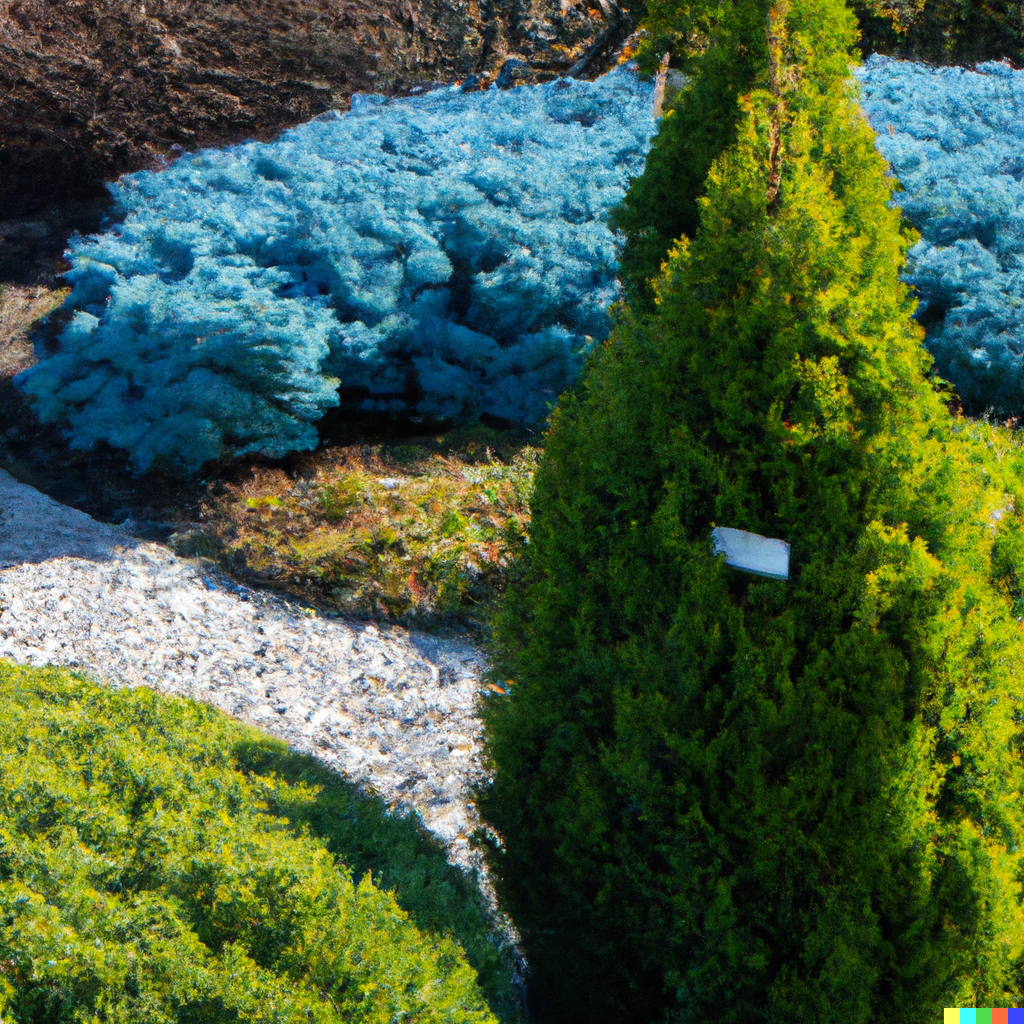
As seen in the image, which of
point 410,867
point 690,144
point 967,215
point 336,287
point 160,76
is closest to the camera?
point 690,144

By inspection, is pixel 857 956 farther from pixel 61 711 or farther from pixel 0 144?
pixel 0 144

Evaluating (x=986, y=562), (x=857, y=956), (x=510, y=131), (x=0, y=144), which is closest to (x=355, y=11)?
(x=510, y=131)

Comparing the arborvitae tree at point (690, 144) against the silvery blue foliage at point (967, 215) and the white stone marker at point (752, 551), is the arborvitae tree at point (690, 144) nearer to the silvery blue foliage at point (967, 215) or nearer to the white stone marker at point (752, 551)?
the white stone marker at point (752, 551)

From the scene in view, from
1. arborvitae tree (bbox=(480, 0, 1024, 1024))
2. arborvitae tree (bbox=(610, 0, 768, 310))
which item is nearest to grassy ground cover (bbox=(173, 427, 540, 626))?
arborvitae tree (bbox=(610, 0, 768, 310))

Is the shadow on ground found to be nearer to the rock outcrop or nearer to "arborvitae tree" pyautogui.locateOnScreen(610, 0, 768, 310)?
"arborvitae tree" pyautogui.locateOnScreen(610, 0, 768, 310)

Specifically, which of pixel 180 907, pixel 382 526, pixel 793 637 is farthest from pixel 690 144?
pixel 382 526

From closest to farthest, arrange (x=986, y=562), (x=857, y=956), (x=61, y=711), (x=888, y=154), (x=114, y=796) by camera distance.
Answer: (x=857, y=956), (x=986, y=562), (x=114, y=796), (x=61, y=711), (x=888, y=154)

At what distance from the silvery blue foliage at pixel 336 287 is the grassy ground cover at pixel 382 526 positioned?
0.35 meters

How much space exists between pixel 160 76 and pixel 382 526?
208 inches

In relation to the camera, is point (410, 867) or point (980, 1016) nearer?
point (980, 1016)

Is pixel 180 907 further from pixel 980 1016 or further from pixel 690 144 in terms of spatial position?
pixel 690 144

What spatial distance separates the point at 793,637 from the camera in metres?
1.81

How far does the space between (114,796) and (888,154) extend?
6.72 m

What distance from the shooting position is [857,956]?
173cm
